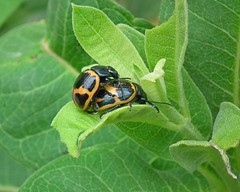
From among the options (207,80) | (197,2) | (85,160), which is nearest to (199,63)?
(207,80)

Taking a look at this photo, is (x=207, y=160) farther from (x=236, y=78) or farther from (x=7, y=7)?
(x=7, y=7)

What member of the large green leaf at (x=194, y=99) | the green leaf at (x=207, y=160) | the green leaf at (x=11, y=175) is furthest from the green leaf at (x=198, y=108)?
the green leaf at (x=11, y=175)

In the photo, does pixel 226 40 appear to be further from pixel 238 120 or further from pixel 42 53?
pixel 42 53

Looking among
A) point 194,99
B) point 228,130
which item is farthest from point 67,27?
point 228,130

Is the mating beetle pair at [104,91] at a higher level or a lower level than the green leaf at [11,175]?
higher

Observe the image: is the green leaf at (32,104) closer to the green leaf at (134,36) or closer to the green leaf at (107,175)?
the green leaf at (107,175)

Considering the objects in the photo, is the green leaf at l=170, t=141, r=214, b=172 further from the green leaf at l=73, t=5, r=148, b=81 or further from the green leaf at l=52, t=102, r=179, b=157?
the green leaf at l=73, t=5, r=148, b=81
